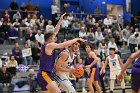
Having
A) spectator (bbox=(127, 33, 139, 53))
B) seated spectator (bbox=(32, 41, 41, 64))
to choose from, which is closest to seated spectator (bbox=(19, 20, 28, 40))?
seated spectator (bbox=(32, 41, 41, 64))

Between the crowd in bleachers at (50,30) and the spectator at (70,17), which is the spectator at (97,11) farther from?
the spectator at (70,17)

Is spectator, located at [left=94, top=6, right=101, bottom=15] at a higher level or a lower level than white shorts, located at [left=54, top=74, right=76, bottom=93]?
higher

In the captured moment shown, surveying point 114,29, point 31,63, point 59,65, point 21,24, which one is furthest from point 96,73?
point 114,29

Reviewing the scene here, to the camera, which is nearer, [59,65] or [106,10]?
[59,65]

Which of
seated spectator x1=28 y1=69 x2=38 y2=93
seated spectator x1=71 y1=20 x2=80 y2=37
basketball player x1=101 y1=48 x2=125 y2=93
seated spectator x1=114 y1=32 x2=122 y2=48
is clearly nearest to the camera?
basketball player x1=101 y1=48 x2=125 y2=93

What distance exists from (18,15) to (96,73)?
8.51 m

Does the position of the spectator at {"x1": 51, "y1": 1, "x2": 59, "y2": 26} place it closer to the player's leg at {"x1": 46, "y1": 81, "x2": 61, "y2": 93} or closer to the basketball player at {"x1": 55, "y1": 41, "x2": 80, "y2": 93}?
the basketball player at {"x1": 55, "y1": 41, "x2": 80, "y2": 93}

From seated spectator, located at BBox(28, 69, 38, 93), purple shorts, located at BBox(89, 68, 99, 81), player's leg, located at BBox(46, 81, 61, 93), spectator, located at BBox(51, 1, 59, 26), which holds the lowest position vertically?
seated spectator, located at BBox(28, 69, 38, 93)

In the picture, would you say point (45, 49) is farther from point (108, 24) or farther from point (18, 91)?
point (108, 24)

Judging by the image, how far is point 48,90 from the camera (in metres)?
7.79

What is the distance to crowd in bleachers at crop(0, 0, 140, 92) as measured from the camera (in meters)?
16.0

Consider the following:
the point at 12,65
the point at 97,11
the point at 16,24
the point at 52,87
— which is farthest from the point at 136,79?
the point at 97,11

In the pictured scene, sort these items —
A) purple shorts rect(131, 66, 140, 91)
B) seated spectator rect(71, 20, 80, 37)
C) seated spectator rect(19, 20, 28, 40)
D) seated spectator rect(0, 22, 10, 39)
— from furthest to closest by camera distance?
seated spectator rect(71, 20, 80, 37), seated spectator rect(19, 20, 28, 40), seated spectator rect(0, 22, 10, 39), purple shorts rect(131, 66, 140, 91)

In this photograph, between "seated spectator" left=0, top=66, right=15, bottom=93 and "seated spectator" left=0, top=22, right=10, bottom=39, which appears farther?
"seated spectator" left=0, top=22, right=10, bottom=39
